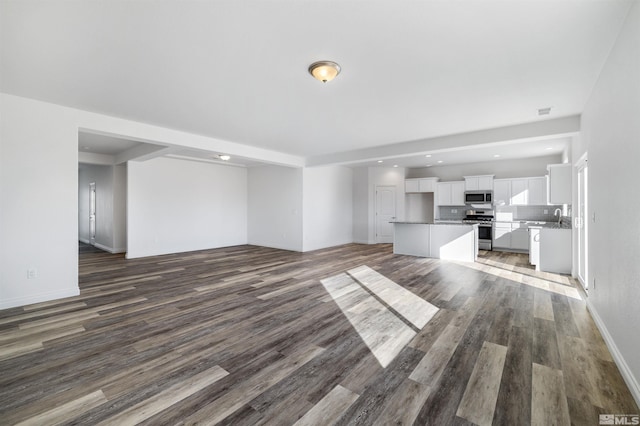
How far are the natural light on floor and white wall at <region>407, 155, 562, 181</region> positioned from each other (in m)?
5.93

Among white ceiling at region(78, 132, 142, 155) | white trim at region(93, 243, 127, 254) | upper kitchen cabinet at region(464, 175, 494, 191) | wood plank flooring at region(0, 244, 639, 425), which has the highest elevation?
white ceiling at region(78, 132, 142, 155)

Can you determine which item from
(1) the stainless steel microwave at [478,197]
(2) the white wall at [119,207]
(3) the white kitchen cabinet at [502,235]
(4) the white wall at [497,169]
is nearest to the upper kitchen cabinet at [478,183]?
(1) the stainless steel microwave at [478,197]

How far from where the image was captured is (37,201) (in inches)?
149

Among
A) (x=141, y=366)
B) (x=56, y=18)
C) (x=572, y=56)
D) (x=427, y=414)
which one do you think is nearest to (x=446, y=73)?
(x=572, y=56)

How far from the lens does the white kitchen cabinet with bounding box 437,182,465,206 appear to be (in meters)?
8.90

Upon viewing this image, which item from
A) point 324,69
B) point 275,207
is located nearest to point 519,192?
point 275,207

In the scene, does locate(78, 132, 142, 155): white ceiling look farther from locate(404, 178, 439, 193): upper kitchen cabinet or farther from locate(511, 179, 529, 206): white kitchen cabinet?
locate(511, 179, 529, 206): white kitchen cabinet

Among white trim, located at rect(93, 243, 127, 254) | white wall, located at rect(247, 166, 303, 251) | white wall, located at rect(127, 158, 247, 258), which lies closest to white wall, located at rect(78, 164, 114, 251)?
white trim, located at rect(93, 243, 127, 254)

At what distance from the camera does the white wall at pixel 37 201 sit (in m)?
3.56

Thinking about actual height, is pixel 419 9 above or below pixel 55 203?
above

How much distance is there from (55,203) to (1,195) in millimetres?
510

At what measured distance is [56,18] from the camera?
2.13 metres

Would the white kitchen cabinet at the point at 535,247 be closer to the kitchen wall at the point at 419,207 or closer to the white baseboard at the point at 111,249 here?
the kitchen wall at the point at 419,207

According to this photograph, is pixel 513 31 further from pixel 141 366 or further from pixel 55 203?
pixel 55 203
